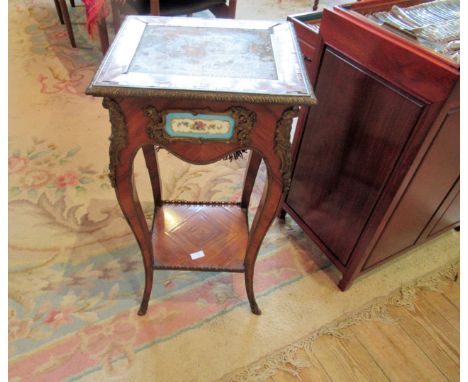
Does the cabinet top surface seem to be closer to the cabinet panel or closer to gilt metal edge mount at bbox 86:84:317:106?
gilt metal edge mount at bbox 86:84:317:106

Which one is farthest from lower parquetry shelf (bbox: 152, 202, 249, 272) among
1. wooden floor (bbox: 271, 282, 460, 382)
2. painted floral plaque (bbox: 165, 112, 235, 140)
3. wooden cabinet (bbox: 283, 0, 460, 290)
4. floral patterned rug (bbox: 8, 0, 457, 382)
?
painted floral plaque (bbox: 165, 112, 235, 140)

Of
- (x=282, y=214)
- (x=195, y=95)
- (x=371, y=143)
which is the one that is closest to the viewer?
(x=195, y=95)

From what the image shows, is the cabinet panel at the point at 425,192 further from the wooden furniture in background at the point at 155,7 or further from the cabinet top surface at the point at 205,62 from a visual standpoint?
the wooden furniture in background at the point at 155,7

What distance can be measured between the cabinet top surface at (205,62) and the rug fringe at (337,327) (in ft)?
2.59

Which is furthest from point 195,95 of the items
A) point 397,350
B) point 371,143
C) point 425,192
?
point 397,350

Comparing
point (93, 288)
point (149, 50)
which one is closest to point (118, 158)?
point (149, 50)

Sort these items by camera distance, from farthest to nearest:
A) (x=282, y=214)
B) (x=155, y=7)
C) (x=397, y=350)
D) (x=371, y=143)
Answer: (x=155, y=7)
(x=282, y=214)
(x=397, y=350)
(x=371, y=143)

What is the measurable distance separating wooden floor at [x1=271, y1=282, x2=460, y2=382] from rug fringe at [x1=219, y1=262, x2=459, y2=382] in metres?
0.02

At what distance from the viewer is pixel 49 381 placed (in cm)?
98

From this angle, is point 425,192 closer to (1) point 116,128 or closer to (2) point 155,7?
(1) point 116,128

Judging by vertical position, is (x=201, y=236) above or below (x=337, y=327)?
above

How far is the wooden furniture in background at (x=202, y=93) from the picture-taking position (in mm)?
656

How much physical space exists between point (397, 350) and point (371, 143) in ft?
2.23

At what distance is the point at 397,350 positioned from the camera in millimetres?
1115
